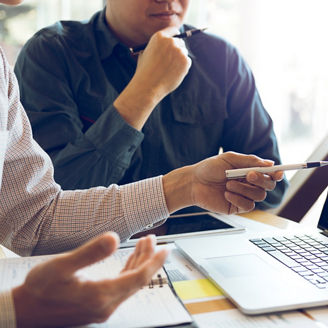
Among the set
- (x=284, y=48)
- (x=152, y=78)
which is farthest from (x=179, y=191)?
(x=284, y=48)

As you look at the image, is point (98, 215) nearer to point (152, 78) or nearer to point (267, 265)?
point (267, 265)

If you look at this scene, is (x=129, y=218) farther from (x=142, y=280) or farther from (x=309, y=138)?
(x=309, y=138)

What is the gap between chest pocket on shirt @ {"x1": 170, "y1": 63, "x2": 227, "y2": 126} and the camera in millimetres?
1382

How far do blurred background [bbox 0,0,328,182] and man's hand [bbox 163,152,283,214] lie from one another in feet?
A: 5.24

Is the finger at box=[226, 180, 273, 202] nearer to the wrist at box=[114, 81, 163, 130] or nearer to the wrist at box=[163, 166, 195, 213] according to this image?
the wrist at box=[163, 166, 195, 213]

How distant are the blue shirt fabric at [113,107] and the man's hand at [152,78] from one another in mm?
49

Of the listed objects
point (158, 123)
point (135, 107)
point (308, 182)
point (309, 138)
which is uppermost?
point (135, 107)

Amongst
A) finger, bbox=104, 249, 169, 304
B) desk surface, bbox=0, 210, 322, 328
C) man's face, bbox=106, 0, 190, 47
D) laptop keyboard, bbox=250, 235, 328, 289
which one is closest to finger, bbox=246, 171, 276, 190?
laptop keyboard, bbox=250, 235, 328, 289

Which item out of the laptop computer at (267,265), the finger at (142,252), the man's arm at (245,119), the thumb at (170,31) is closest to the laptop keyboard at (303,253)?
the laptop computer at (267,265)

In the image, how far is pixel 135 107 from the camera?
111 centimetres

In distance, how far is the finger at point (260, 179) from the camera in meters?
0.75

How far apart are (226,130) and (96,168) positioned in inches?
19.3

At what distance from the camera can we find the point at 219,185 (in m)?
0.83

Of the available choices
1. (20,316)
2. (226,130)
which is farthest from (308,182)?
(20,316)
